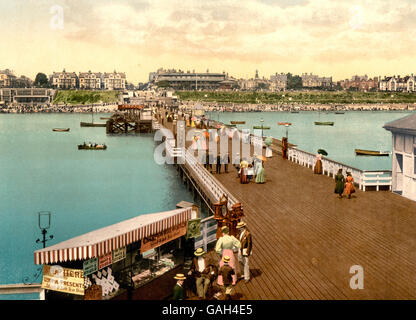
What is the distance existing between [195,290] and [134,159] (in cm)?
5300

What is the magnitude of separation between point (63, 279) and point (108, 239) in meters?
1.28

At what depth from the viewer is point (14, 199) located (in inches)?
1550

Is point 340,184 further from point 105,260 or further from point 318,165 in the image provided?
point 105,260

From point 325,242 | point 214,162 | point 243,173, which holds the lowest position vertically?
point 325,242

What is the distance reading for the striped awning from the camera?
8.98 metres

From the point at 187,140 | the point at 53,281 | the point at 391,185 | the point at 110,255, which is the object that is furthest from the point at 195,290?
the point at 187,140

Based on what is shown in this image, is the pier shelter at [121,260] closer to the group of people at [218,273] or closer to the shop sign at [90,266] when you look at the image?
the shop sign at [90,266]

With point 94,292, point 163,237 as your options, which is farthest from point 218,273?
point 94,292

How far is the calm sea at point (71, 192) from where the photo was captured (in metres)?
27.6

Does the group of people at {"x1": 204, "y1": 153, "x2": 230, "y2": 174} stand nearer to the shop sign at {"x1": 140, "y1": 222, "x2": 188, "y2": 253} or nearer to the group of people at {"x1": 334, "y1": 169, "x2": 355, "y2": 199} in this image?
the group of people at {"x1": 334, "y1": 169, "x2": 355, "y2": 199}

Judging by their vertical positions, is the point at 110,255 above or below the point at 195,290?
above

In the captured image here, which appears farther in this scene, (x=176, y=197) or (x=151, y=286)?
(x=176, y=197)

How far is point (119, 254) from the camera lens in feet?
33.0
